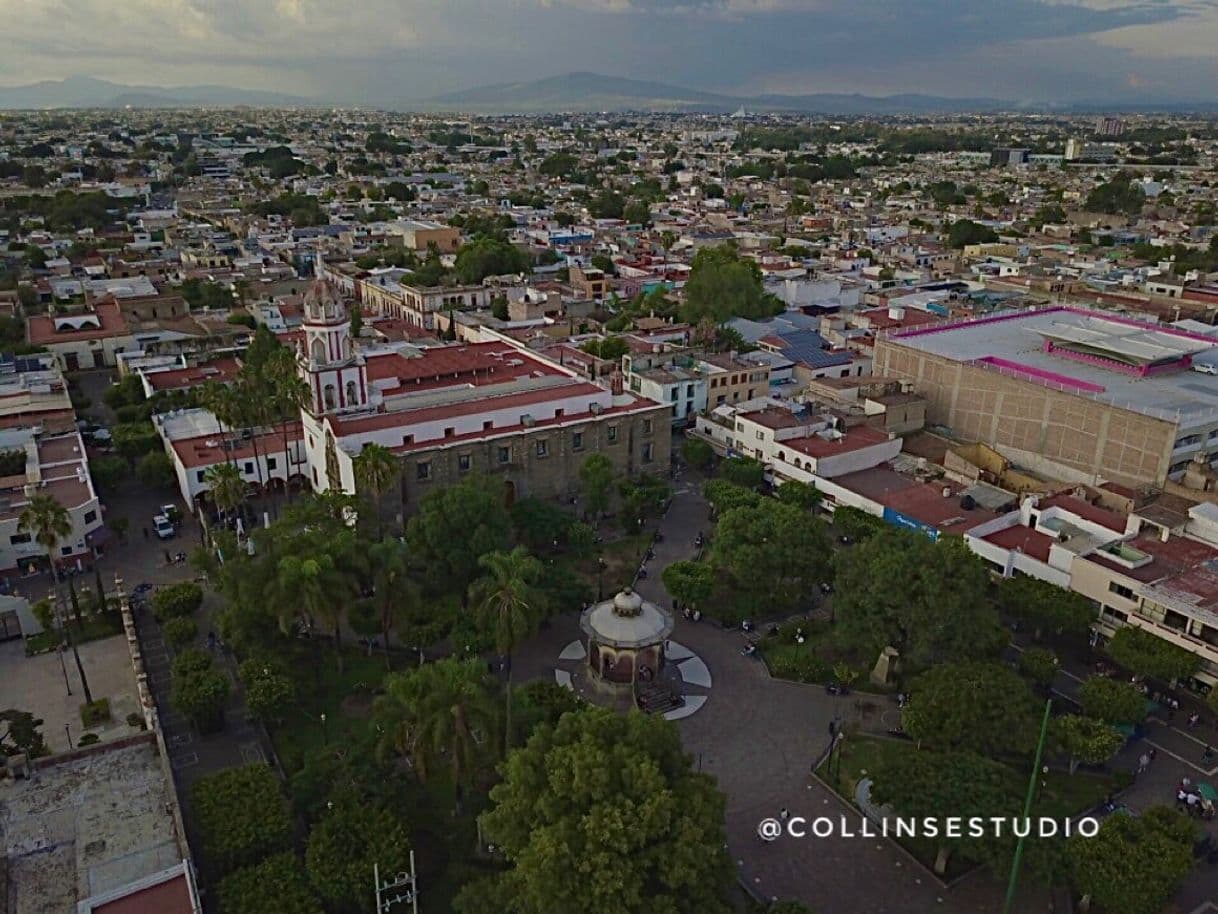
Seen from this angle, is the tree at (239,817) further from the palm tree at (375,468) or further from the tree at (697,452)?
the tree at (697,452)

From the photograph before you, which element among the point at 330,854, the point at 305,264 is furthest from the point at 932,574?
the point at 305,264

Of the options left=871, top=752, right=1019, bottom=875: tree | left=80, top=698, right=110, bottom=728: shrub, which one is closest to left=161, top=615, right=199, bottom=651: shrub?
left=80, top=698, right=110, bottom=728: shrub

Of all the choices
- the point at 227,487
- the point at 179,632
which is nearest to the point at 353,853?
the point at 179,632

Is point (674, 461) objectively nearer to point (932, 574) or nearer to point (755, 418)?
point (755, 418)

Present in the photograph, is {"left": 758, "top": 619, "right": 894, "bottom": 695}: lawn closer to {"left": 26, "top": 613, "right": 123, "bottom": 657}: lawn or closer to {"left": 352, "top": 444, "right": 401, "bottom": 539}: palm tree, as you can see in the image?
{"left": 352, "top": 444, "right": 401, "bottom": 539}: palm tree

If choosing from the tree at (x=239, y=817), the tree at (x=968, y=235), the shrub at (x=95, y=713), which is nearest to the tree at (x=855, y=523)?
the tree at (x=239, y=817)
